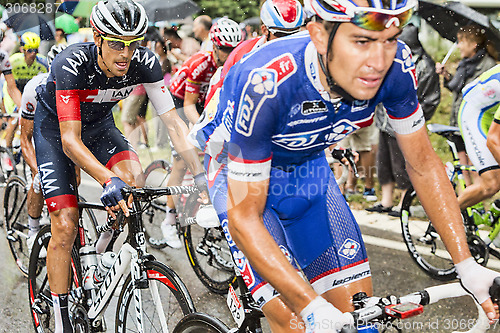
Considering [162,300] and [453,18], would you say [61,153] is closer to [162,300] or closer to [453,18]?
[162,300]

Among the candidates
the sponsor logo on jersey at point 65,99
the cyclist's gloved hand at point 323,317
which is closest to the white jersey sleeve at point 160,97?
the sponsor logo on jersey at point 65,99

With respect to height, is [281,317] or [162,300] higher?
[281,317]

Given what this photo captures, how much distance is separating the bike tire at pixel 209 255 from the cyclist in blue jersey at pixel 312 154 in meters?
2.44

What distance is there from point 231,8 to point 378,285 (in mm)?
16578

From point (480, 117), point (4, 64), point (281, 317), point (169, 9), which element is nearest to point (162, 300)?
point (281, 317)

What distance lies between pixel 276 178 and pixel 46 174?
6.47ft

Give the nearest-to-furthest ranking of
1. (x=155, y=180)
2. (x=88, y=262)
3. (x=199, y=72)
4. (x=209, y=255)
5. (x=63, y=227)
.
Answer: (x=63, y=227) → (x=88, y=262) → (x=209, y=255) → (x=199, y=72) → (x=155, y=180)

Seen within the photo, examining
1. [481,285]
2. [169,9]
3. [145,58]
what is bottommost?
[169,9]

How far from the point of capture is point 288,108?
2299mm

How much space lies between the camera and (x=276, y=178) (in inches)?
106

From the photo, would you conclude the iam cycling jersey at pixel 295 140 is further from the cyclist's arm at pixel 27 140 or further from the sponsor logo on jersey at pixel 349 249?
the cyclist's arm at pixel 27 140

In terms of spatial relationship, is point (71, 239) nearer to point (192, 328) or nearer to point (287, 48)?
point (192, 328)

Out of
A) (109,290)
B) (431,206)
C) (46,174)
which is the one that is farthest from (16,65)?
(431,206)

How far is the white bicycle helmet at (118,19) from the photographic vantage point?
142 inches
